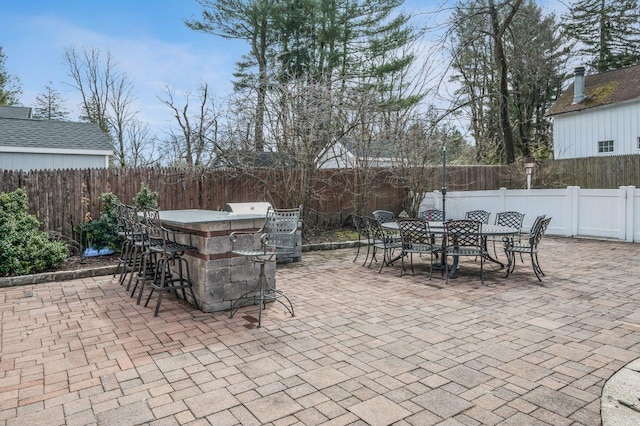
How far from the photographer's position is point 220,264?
443 cm

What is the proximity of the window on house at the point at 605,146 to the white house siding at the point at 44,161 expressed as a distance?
1604 centimetres

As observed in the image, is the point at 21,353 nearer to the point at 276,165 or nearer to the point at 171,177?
the point at 171,177

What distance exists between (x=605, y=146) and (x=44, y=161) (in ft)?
56.9

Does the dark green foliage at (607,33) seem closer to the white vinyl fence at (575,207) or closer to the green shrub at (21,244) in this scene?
the white vinyl fence at (575,207)

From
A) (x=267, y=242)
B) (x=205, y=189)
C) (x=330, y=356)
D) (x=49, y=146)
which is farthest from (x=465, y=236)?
(x=49, y=146)

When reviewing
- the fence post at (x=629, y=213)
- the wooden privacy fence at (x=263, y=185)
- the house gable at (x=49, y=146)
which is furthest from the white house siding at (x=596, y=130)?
the house gable at (x=49, y=146)

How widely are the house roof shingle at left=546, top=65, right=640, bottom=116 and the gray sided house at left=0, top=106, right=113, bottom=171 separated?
51.5ft

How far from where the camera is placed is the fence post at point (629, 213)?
862cm

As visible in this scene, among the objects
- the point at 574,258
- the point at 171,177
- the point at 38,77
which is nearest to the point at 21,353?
the point at 171,177

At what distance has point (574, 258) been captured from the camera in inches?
286

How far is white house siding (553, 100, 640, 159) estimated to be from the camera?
13.8m

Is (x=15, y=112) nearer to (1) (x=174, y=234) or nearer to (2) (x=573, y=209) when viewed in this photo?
(1) (x=174, y=234)

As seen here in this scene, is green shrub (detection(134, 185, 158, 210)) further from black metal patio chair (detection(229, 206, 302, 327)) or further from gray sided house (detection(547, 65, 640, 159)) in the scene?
gray sided house (detection(547, 65, 640, 159))

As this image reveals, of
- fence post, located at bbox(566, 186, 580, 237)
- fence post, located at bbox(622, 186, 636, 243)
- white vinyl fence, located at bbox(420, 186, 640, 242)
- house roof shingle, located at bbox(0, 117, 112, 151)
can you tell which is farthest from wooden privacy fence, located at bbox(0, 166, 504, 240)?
fence post, located at bbox(622, 186, 636, 243)
